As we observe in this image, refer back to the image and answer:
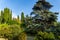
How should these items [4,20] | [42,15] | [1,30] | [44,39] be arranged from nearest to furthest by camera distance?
[44,39], [42,15], [1,30], [4,20]

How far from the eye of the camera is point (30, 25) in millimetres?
19328

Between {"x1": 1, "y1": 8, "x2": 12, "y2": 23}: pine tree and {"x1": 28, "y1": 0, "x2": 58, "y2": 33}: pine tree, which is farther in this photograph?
{"x1": 1, "y1": 8, "x2": 12, "y2": 23}: pine tree

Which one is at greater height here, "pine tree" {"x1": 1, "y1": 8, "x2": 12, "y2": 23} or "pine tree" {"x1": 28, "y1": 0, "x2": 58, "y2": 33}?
"pine tree" {"x1": 1, "y1": 8, "x2": 12, "y2": 23}

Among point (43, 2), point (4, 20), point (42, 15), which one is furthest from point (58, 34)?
point (4, 20)

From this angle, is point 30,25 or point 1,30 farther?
point 1,30

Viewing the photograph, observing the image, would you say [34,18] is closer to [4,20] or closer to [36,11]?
[36,11]

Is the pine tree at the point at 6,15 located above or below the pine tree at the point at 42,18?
above

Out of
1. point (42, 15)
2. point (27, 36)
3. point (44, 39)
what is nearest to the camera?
point (44, 39)

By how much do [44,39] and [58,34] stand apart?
173 cm

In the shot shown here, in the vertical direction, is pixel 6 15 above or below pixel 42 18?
above

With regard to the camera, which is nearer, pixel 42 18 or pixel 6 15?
pixel 42 18

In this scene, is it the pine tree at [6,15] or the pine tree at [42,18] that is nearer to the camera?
the pine tree at [42,18]

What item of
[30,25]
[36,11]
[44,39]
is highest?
[36,11]

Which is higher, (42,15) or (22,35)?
(42,15)
